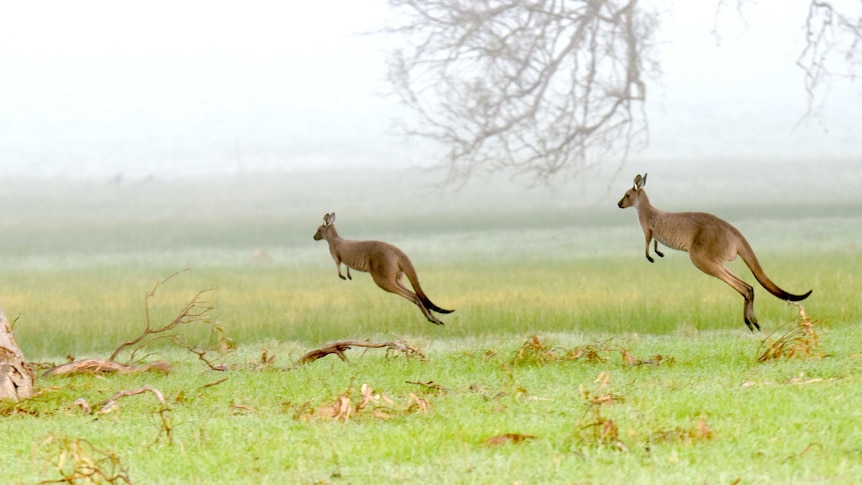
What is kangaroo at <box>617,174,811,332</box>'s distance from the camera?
29.3ft

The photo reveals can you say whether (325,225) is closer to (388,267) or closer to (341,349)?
(388,267)

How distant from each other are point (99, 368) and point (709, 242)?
16.4ft

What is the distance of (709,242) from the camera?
352 inches

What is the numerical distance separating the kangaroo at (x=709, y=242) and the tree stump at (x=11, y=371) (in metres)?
4.80

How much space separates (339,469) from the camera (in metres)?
5.21

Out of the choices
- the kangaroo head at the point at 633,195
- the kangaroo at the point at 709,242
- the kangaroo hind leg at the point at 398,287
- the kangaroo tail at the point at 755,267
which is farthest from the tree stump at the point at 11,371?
the kangaroo tail at the point at 755,267

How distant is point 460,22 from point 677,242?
804 centimetres

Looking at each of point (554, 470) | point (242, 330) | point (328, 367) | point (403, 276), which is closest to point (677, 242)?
point (403, 276)

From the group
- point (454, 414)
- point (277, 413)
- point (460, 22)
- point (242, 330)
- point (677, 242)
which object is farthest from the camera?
point (460, 22)

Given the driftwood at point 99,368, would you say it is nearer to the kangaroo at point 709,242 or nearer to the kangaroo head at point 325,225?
the kangaroo head at point 325,225

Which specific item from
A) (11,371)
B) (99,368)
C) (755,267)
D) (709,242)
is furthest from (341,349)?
(755,267)

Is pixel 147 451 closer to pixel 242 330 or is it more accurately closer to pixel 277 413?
pixel 277 413

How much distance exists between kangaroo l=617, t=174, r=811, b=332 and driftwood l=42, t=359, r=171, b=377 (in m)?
A: 4.14

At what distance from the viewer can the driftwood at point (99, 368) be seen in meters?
9.49
